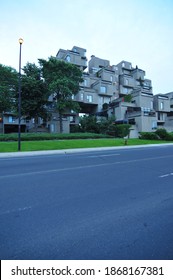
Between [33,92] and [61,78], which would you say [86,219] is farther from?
[61,78]

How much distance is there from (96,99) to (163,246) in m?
46.3

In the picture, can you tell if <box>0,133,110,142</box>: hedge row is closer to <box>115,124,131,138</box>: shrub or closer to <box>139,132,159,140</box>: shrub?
<box>115,124,131,138</box>: shrub

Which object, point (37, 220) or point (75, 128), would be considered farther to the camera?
point (75, 128)

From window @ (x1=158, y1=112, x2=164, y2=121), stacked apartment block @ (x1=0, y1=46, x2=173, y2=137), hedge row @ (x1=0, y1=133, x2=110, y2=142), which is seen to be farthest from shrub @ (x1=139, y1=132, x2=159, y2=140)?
window @ (x1=158, y1=112, x2=164, y2=121)

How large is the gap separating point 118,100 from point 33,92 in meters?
24.0

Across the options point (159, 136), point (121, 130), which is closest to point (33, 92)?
point (121, 130)

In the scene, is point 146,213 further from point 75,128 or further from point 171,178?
point 75,128

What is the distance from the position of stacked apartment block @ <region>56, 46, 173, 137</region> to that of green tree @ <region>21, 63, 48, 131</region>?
1134cm

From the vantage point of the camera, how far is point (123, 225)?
3.19 metres

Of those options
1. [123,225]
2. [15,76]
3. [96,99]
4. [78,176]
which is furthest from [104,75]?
[123,225]

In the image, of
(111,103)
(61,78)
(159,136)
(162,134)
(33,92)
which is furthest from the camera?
(111,103)

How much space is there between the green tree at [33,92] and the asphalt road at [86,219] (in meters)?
28.2

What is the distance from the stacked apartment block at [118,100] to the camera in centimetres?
4312

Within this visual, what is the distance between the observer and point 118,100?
156 ft
